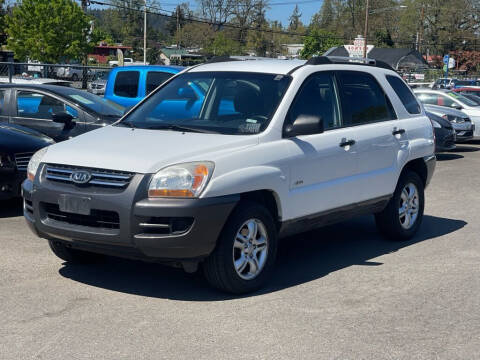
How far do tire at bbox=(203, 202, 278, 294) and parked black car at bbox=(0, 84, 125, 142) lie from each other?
17.7 feet

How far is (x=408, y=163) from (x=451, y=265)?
4.74 feet

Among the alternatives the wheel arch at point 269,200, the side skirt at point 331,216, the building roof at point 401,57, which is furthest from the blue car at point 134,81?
the building roof at point 401,57

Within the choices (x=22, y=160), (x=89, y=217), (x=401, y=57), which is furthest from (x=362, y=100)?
(x=401, y=57)

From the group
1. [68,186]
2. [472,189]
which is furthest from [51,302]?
[472,189]

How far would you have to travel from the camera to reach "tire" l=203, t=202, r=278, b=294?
5562mm

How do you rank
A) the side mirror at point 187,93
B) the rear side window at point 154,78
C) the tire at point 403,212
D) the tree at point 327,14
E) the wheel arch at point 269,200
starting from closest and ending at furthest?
the wheel arch at point 269,200 < the side mirror at point 187,93 < the tire at point 403,212 < the rear side window at point 154,78 < the tree at point 327,14

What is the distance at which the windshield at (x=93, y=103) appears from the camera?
11141 millimetres

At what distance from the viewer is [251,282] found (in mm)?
5840

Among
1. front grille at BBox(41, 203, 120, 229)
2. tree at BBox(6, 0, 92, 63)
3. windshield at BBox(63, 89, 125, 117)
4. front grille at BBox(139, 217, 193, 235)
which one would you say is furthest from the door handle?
tree at BBox(6, 0, 92, 63)

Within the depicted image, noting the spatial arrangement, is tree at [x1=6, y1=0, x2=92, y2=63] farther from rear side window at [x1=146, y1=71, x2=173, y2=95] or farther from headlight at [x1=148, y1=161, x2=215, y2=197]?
headlight at [x1=148, y1=161, x2=215, y2=197]

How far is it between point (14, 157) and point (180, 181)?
4.13 m

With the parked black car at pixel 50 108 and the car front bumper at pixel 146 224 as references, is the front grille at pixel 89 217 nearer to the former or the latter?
the car front bumper at pixel 146 224

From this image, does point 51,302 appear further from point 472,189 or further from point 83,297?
point 472,189

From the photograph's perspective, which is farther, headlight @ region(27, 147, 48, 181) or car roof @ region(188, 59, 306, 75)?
car roof @ region(188, 59, 306, 75)
